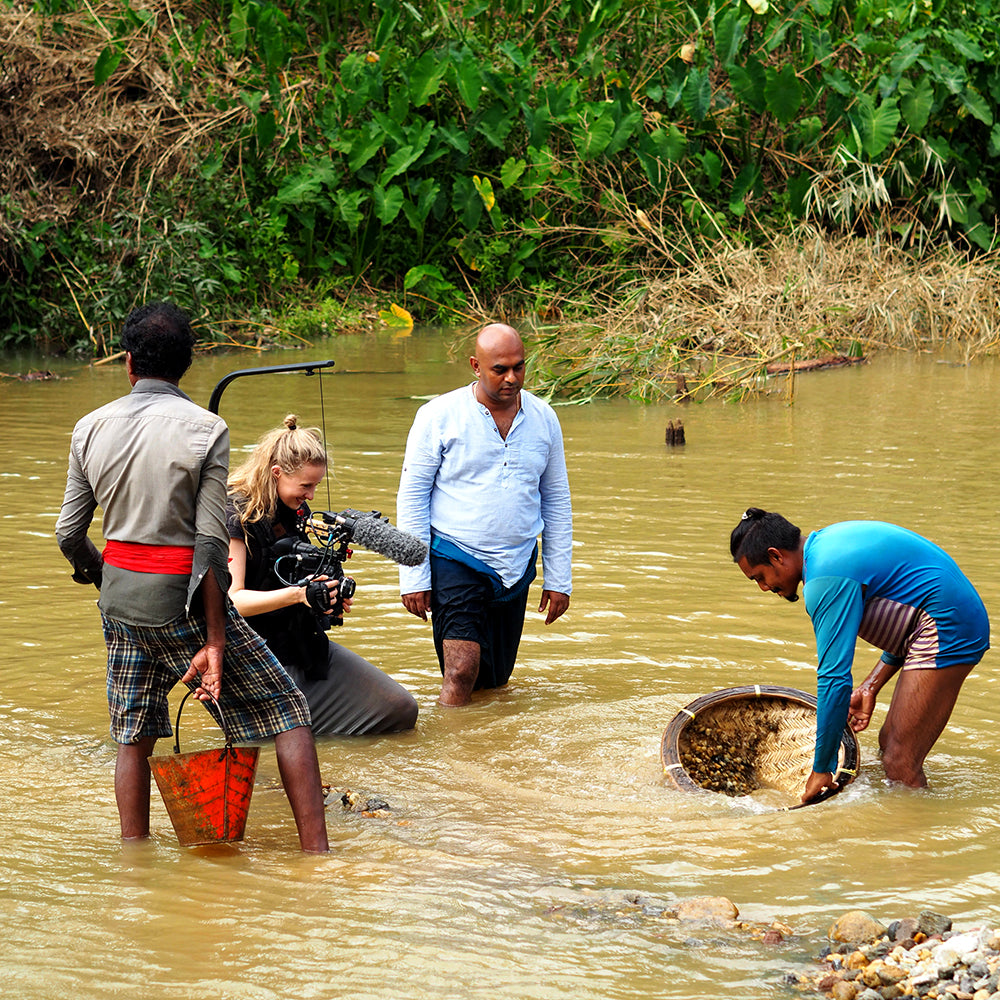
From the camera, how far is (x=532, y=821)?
4.57 metres

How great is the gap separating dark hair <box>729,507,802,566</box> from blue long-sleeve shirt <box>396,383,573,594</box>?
4.64 ft

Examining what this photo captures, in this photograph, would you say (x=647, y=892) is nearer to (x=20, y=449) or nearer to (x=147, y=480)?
(x=147, y=480)

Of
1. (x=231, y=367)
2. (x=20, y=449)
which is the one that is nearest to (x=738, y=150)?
(x=231, y=367)

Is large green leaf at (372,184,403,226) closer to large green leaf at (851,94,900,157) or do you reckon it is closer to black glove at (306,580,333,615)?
large green leaf at (851,94,900,157)

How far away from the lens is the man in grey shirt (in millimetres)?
3859

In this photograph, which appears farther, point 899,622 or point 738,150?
point 738,150

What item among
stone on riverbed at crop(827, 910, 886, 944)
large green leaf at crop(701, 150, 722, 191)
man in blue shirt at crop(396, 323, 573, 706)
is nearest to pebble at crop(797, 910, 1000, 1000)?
stone on riverbed at crop(827, 910, 886, 944)

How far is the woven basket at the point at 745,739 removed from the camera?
16.3ft

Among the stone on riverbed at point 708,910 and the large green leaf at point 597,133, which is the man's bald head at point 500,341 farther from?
the large green leaf at point 597,133

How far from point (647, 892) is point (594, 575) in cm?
366

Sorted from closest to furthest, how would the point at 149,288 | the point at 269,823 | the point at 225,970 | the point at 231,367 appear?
the point at 225,970
the point at 269,823
the point at 231,367
the point at 149,288

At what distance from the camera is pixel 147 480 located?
3.85 meters

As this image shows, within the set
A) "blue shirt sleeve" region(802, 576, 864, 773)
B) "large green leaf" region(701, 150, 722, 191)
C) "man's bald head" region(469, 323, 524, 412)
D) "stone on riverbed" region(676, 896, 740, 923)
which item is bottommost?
"stone on riverbed" region(676, 896, 740, 923)

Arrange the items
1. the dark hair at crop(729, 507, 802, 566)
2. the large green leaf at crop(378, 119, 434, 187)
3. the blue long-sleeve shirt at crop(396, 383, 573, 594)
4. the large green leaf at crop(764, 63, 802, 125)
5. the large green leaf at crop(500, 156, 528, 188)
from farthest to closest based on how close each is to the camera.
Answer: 1. the large green leaf at crop(500, 156, 528, 188)
2. the large green leaf at crop(378, 119, 434, 187)
3. the large green leaf at crop(764, 63, 802, 125)
4. the blue long-sleeve shirt at crop(396, 383, 573, 594)
5. the dark hair at crop(729, 507, 802, 566)
